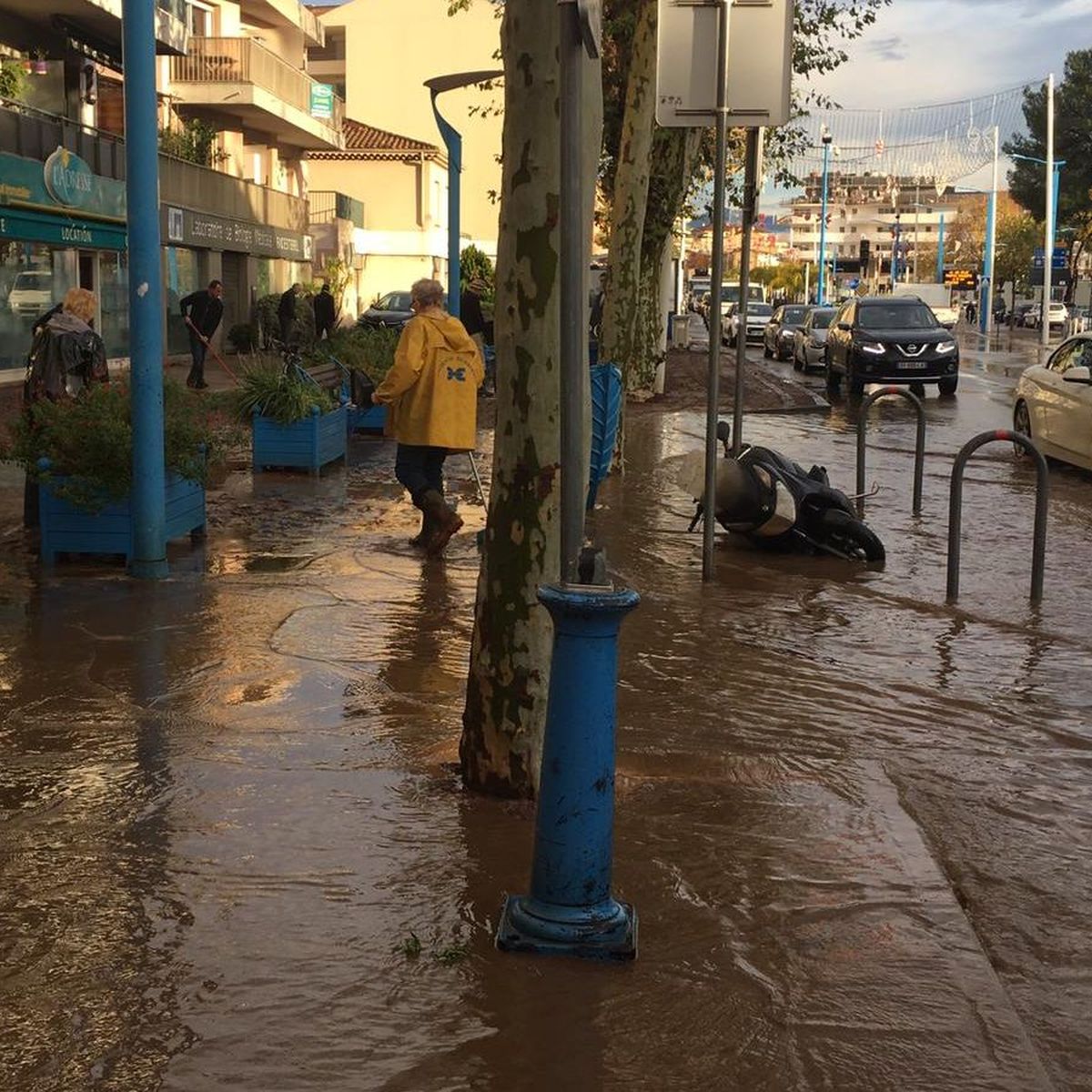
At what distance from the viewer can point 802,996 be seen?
3.89m

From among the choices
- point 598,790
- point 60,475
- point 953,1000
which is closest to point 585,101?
point 598,790

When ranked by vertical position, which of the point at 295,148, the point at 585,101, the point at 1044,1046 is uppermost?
the point at 295,148

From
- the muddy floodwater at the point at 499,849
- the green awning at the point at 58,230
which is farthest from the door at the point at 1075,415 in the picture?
the green awning at the point at 58,230

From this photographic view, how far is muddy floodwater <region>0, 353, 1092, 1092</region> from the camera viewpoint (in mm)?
3611

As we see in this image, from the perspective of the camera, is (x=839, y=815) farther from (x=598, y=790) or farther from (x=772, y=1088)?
(x=772, y=1088)

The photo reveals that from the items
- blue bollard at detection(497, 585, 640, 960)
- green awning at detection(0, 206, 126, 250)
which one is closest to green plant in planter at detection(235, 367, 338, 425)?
blue bollard at detection(497, 585, 640, 960)

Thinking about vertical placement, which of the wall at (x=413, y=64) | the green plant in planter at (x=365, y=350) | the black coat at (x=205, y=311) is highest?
the wall at (x=413, y=64)

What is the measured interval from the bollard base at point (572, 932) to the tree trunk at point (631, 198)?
1191 centimetres

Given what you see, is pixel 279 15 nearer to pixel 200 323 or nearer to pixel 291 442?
pixel 200 323

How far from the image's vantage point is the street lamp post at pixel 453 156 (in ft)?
58.1

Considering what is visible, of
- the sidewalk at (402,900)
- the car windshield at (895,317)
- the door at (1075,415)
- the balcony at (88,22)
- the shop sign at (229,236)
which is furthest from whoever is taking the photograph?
the shop sign at (229,236)

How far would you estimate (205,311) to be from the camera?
26.5 meters

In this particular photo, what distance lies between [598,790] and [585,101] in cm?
225

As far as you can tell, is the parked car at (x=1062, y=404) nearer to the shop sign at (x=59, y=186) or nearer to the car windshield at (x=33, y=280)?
the shop sign at (x=59, y=186)
